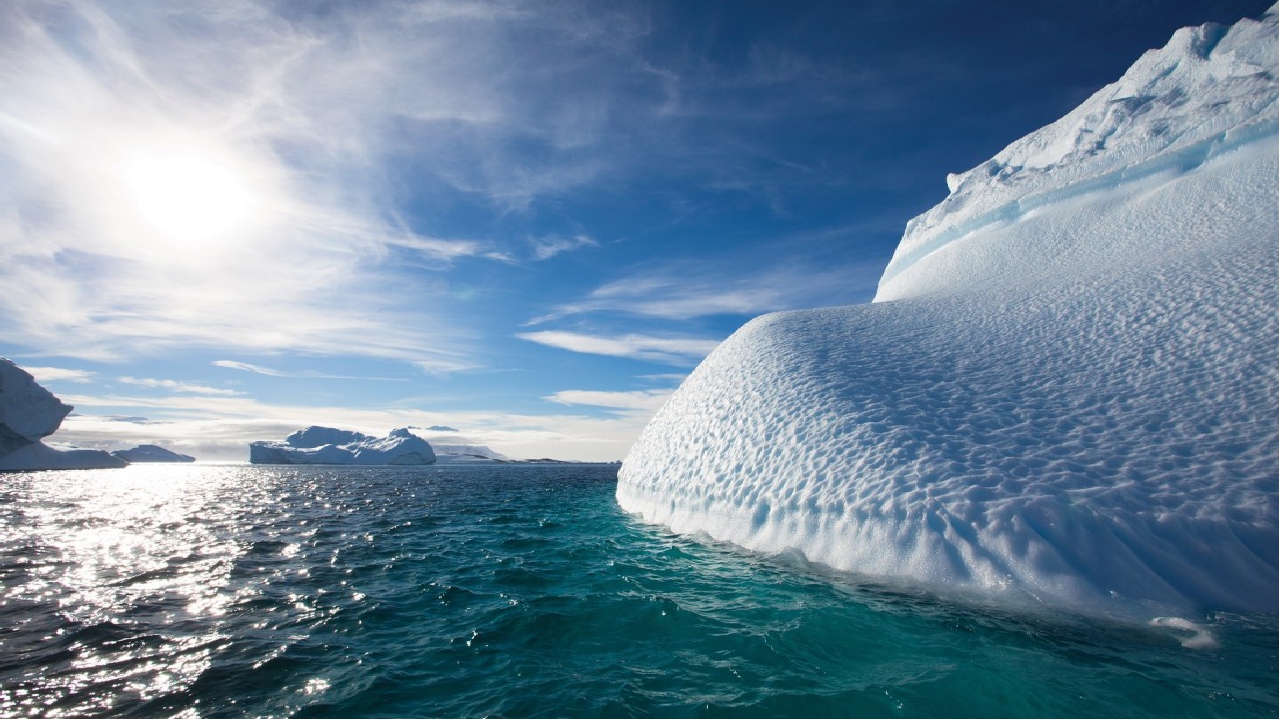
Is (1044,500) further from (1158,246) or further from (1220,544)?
(1158,246)

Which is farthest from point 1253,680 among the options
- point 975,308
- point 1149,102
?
point 1149,102

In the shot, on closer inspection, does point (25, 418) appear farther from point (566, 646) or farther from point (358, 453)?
point (566, 646)

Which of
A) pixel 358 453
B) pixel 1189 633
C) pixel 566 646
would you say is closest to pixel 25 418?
pixel 358 453

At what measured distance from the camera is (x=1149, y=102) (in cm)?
2336

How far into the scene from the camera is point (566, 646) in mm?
5859

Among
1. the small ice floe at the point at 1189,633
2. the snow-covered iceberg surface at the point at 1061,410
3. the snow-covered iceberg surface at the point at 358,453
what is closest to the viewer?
the small ice floe at the point at 1189,633

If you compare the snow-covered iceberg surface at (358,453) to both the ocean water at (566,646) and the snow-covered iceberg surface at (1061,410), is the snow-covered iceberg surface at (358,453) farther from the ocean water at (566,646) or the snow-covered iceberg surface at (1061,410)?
the ocean water at (566,646)

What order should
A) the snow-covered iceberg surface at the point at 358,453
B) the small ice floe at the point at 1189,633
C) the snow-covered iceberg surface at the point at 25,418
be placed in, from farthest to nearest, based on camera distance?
the snow-covered iceberg surface at the point at 358,453 < the snow-covered iceberg surface at the point at 25,418 < the small ice floe at the point at 1189,633

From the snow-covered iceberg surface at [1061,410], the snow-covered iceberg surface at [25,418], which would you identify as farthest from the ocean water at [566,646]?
the snow-covered iceberg surface at [25,418]

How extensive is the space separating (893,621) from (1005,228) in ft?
83.1

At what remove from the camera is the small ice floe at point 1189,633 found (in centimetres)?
507

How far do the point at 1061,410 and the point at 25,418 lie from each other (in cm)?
8693

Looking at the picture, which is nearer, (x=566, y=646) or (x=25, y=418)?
(x=566, y=646)

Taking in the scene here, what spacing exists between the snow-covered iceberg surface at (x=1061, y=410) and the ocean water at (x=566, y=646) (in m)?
0.86
